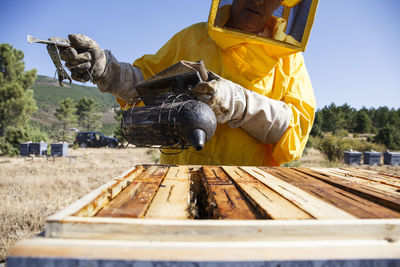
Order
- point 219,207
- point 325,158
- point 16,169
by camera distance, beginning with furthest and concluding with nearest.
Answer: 1. point 325,158
2. point 16,169
3. point 219,207

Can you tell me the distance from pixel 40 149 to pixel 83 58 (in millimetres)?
12625

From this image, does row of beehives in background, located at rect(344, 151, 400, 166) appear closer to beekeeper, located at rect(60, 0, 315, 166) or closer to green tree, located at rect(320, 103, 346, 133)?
beekeeper, located at rect(60, 0, 315, 166)

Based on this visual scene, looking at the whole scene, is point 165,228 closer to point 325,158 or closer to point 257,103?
point 257,103

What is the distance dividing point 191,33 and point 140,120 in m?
1.16

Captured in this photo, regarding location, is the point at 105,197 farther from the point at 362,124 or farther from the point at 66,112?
the point at 66,112

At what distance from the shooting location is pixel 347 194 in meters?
1.04

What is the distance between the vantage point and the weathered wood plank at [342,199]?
79 cm

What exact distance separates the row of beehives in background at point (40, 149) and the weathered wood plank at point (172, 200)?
1229 centimetres

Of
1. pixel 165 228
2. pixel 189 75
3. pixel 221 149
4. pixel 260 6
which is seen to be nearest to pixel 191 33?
pixel 260 6

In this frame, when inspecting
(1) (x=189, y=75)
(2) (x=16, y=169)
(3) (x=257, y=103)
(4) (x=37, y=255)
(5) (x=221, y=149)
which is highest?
(1) (x=189, y=75)

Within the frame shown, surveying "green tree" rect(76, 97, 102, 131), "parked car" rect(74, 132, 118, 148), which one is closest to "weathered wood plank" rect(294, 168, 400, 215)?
"parked car" rect(74, 132, 118, 148)

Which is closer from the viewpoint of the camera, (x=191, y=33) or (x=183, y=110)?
(x=183, y=110)

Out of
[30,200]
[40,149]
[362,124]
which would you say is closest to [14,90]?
[40,149]

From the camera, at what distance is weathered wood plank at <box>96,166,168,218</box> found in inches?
29.0
